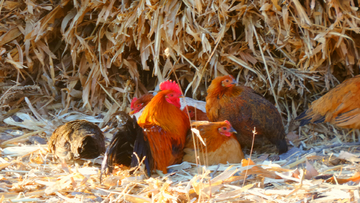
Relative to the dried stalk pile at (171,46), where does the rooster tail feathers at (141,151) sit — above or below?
below

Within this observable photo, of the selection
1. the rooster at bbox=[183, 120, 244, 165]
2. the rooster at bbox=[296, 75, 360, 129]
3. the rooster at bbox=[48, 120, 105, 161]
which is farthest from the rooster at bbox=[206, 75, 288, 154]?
the rooster at bbox=[48, 120, 105, 161]

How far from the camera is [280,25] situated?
9.02ft

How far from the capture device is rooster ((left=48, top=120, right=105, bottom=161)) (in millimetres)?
2189

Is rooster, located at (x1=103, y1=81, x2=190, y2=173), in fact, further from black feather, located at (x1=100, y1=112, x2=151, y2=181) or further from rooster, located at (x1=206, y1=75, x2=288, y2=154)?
rooster, located at (x1=206, y1=75, x2=288, y2=154)

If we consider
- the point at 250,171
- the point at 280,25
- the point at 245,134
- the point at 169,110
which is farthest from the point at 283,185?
the point at 280,25

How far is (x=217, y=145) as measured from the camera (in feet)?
7.88

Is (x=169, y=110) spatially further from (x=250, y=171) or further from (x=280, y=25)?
(x=280, y=25)

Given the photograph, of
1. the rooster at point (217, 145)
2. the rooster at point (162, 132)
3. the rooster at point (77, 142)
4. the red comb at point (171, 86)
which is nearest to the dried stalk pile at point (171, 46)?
the red comb at point (171, 86)

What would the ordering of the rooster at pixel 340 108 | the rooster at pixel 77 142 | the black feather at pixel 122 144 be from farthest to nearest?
the rooster at pixel 340 108
the rooster at pixel 77 142
the black feather at pixel 122 144

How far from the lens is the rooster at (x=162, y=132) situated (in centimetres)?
216

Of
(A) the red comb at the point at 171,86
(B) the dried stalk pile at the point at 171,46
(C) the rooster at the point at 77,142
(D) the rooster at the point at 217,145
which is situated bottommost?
(D) the rooster at the point at 217,145

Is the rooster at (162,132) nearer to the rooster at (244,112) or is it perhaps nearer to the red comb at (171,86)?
the red comb at (171,86)

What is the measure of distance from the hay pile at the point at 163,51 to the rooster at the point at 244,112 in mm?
301

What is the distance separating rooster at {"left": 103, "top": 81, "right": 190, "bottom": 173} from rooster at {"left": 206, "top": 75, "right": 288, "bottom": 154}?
314 millimetres
